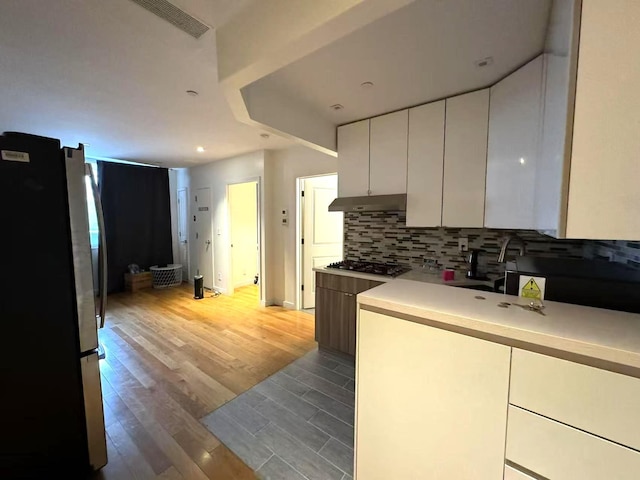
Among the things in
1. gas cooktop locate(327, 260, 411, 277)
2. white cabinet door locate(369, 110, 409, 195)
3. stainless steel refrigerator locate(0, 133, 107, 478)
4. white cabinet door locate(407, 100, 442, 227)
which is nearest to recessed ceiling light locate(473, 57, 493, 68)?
white cabinet door locate(407, 100, 442, 227)

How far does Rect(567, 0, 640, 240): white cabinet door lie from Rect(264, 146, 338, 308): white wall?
3025mm

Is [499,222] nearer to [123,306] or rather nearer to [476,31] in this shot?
[476,31]

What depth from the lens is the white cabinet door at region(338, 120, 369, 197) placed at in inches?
103

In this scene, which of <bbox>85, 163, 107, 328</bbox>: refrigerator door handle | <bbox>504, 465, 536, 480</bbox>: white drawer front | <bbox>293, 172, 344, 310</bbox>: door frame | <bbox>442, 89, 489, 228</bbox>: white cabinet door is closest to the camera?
<bbox>504, 465, 536, 480</bbox>: white drawer front

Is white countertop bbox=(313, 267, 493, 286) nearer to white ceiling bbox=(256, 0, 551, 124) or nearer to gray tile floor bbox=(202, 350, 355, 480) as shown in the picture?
gray tile floor bbox=(202, 350, 355, 480)

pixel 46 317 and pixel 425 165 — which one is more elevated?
pixel 425 165

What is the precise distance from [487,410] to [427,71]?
6.43 ft

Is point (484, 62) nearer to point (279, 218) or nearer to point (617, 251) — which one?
point (617, 251)

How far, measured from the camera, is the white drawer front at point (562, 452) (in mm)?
687

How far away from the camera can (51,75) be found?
1840mm

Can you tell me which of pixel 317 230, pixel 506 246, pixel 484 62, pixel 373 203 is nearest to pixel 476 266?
pixel 506 246

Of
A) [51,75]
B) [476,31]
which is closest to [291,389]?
[476,31]

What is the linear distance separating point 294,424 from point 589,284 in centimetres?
186

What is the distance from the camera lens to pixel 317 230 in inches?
154
